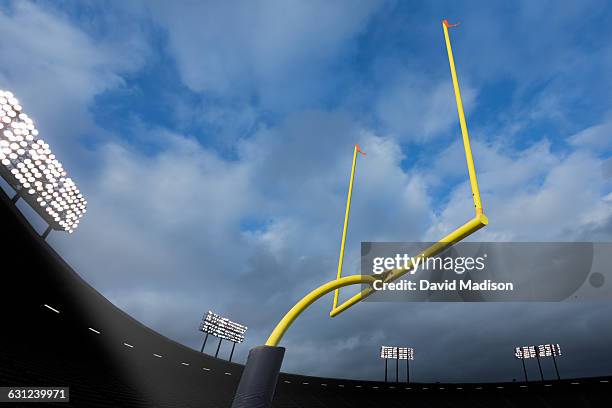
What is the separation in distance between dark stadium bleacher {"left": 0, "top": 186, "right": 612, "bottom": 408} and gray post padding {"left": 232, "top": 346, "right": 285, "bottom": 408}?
301 inches

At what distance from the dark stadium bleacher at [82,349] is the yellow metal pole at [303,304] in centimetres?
755

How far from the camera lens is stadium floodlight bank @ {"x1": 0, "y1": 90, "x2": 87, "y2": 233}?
10414mm

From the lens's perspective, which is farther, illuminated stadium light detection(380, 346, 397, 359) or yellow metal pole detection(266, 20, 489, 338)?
illuminated stadium light detection(380, 346, 397, 359)

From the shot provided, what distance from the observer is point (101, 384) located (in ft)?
47.2

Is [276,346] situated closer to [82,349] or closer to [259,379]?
[259,379]

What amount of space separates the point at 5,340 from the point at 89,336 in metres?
2.72

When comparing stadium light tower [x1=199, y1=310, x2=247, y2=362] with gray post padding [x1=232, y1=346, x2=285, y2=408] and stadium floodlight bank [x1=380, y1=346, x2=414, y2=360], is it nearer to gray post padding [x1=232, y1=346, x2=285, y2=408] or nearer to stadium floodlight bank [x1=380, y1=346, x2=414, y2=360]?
stadium floodlight bank [x1=380, y1=346, x2=414, y2=360]

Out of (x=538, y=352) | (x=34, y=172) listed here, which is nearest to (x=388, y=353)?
(x=538, y=352)

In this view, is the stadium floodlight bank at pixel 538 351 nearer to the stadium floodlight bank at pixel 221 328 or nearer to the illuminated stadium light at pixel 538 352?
the illuminated stadium light at pixel 538 352

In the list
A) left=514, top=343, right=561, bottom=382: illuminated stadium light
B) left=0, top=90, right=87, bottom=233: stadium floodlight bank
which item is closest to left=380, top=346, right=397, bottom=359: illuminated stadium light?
left=514, top=343, right=561, bottom=382: illuminated stadium light

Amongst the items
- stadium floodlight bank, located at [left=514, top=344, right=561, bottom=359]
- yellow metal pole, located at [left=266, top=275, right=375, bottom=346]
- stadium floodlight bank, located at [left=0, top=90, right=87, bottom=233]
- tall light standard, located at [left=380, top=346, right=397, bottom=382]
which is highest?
stadium floodlight bank, located at [left=514, top=344, right=561, bottom=359]

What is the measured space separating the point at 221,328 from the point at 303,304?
3093 centimetres

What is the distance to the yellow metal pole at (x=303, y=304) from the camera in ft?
8.82

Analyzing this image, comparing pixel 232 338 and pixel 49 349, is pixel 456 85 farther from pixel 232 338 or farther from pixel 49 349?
pixel 232 338
